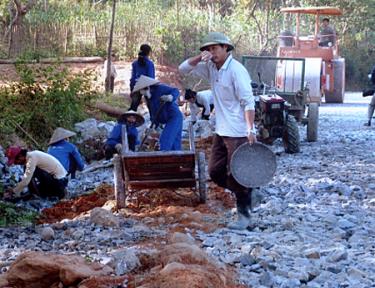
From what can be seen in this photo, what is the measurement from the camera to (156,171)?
8453 mm

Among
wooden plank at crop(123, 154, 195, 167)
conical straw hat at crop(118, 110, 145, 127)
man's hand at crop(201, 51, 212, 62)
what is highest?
man's hand at crop(201, 51, 212, 62)

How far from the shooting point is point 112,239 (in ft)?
22.8

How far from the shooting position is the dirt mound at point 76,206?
29.3 feet

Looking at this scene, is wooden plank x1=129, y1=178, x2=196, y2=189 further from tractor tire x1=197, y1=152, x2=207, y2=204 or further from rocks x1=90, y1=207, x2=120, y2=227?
rocks x1=90, y1=207, x2=120, y2=227

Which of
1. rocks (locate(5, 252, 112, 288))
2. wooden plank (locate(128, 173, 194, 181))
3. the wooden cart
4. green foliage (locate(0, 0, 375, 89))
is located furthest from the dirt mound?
green foliage (locate(0, 0, 375, 89))

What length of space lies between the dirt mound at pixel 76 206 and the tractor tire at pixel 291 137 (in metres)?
4.03

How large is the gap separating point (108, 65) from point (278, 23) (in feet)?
54.8

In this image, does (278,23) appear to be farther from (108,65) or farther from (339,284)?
(339,284)

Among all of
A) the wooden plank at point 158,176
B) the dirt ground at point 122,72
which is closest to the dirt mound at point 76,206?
the wooden plank at point 158,176

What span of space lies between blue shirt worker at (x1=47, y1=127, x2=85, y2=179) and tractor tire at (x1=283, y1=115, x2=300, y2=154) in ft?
12.8

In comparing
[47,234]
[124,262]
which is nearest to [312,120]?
[47,234]

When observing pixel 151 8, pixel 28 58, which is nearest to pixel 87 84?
pixel 28 58

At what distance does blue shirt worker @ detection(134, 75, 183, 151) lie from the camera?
9.62 m

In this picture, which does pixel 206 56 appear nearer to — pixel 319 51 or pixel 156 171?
pixel 156 171
